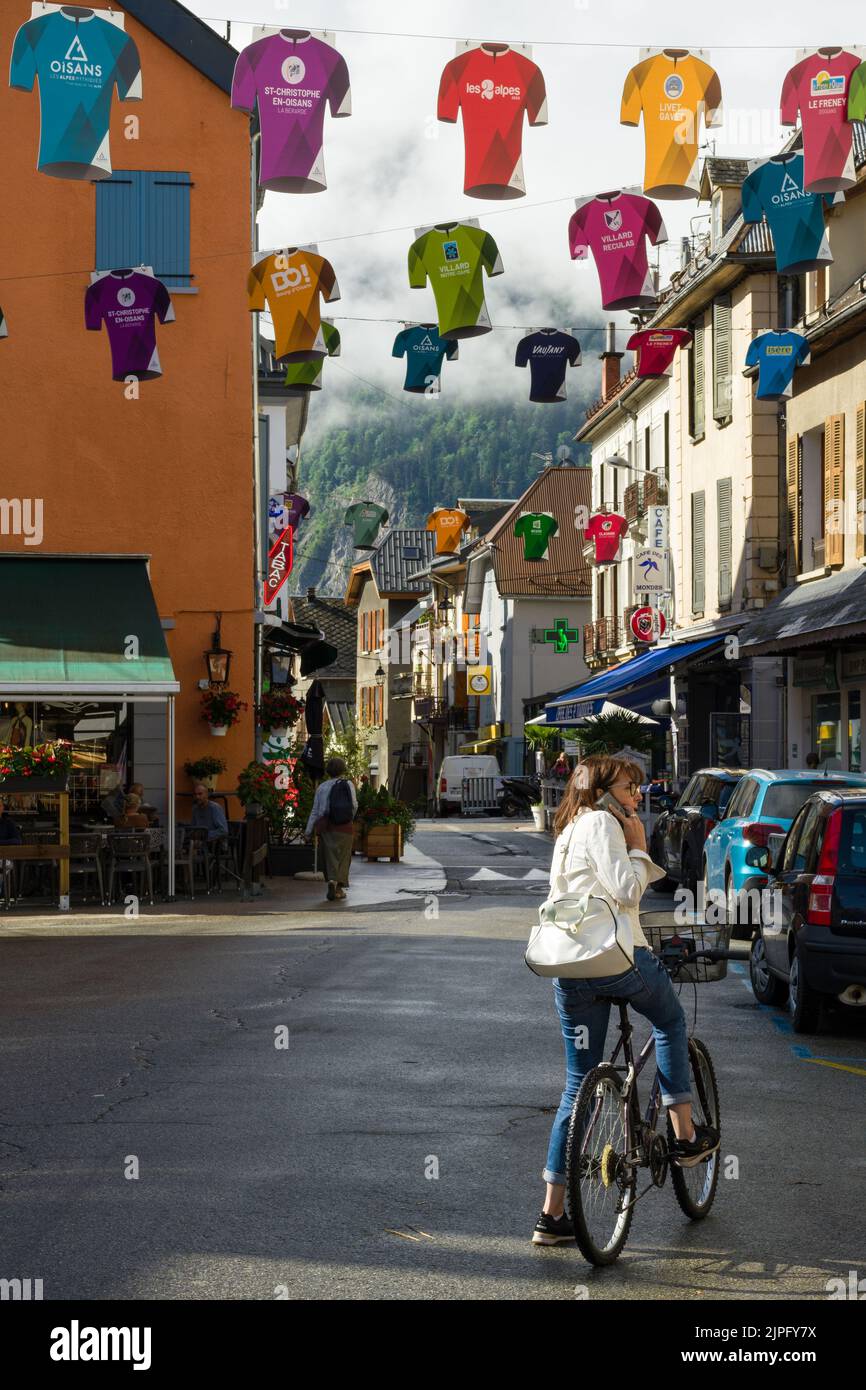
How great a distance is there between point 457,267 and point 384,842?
1306 cm

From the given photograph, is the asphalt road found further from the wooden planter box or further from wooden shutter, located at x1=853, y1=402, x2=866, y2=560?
the wooden planter box

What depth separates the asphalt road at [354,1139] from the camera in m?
5.89

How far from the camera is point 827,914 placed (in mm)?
11539

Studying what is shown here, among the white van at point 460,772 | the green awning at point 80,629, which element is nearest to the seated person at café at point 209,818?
the green awning at point 80,629

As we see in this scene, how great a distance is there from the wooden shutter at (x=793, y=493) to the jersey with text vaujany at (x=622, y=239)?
47.2 ft

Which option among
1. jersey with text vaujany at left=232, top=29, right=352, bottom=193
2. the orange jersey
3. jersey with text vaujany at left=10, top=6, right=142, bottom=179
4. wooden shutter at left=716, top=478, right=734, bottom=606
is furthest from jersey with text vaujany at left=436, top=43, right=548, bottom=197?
the orange jersey

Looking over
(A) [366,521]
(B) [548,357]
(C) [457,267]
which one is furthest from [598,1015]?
(A) [366,521]

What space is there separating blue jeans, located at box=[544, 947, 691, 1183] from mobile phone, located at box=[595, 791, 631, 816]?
489mm

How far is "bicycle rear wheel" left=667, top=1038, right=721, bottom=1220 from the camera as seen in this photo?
664 cm

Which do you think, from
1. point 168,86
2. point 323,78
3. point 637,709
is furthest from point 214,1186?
point 637,709

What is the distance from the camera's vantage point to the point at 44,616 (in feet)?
75.2

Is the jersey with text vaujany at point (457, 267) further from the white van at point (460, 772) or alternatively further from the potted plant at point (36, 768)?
the white van at point (460, 772)

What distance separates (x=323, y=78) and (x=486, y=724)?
59.4 metres
